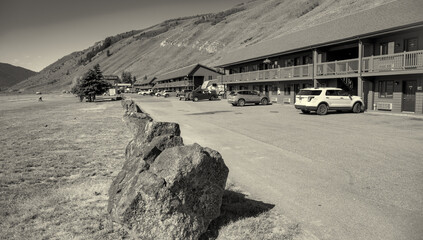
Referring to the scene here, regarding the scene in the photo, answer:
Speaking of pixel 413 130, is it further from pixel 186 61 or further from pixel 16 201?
pixel 186 61

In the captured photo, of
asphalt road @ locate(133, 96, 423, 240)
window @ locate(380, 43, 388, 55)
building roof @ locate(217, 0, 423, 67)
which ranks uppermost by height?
building roof @ locate(217, 0, 423, 67)

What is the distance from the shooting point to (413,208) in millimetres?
5371

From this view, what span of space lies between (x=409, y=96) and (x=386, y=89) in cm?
226

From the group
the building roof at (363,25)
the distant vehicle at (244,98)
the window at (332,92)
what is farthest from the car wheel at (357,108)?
the distant vehicle at (244,98)

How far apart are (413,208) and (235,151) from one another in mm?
5965

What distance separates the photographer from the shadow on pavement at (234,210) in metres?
4.73

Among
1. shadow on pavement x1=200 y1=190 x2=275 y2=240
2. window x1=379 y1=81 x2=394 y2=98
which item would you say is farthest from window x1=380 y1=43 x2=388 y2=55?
shadow on pavement x1=200 y1=190 x2=275 y2=240

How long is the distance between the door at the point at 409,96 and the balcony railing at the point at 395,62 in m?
1.47

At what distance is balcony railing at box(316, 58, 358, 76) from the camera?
26.3 meters

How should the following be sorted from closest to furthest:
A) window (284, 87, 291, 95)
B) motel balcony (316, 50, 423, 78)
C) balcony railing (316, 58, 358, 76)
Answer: motel balcony (316, 50, 423, 78) → balcony railing (316, 58, 358, 76) → window (284, 87, 291, 95)

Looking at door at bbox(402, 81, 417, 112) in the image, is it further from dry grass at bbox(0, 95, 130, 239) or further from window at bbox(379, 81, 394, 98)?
dry grass at bbox(0, 95, 130, 239)

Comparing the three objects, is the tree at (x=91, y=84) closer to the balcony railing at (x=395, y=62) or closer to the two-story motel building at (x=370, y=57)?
the two-story motel building at (x=370, y=57)

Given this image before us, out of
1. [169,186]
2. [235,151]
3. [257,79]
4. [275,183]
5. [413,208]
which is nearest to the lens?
[169,186]

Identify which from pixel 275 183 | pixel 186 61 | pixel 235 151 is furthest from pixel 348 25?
pixel 186 61
